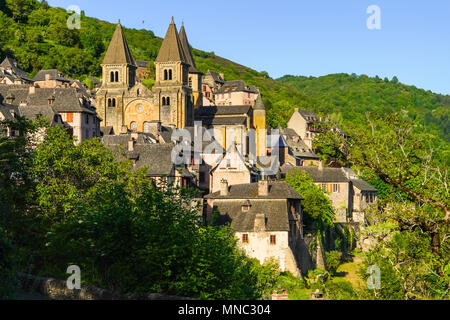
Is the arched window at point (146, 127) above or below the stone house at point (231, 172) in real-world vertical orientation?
above

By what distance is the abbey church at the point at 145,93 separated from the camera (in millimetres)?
102125

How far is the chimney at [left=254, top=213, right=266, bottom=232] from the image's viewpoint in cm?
5512

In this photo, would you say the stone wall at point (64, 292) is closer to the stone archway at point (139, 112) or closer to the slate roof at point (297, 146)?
the stone archway at point (139, 112)

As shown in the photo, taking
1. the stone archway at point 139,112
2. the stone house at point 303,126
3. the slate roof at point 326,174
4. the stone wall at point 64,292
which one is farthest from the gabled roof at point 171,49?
the stone wall at point 64,292

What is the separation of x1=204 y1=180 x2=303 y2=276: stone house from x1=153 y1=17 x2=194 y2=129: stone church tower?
41.1 meters

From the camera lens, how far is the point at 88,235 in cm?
2936


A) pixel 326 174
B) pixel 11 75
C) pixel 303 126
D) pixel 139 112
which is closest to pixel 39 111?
pixel 139 112

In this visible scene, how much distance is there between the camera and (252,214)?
5691cm

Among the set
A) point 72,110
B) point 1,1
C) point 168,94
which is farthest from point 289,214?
point 1,1

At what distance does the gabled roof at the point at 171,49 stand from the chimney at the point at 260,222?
2131 inches

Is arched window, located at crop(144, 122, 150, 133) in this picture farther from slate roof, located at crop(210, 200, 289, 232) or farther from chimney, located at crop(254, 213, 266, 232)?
chimney, located at crop(254, 213, 266, 232)

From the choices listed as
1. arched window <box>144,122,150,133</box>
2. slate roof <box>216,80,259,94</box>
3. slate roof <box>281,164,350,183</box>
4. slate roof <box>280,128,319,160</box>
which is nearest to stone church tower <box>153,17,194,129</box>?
arched window <box>144,122,150,133</box>
